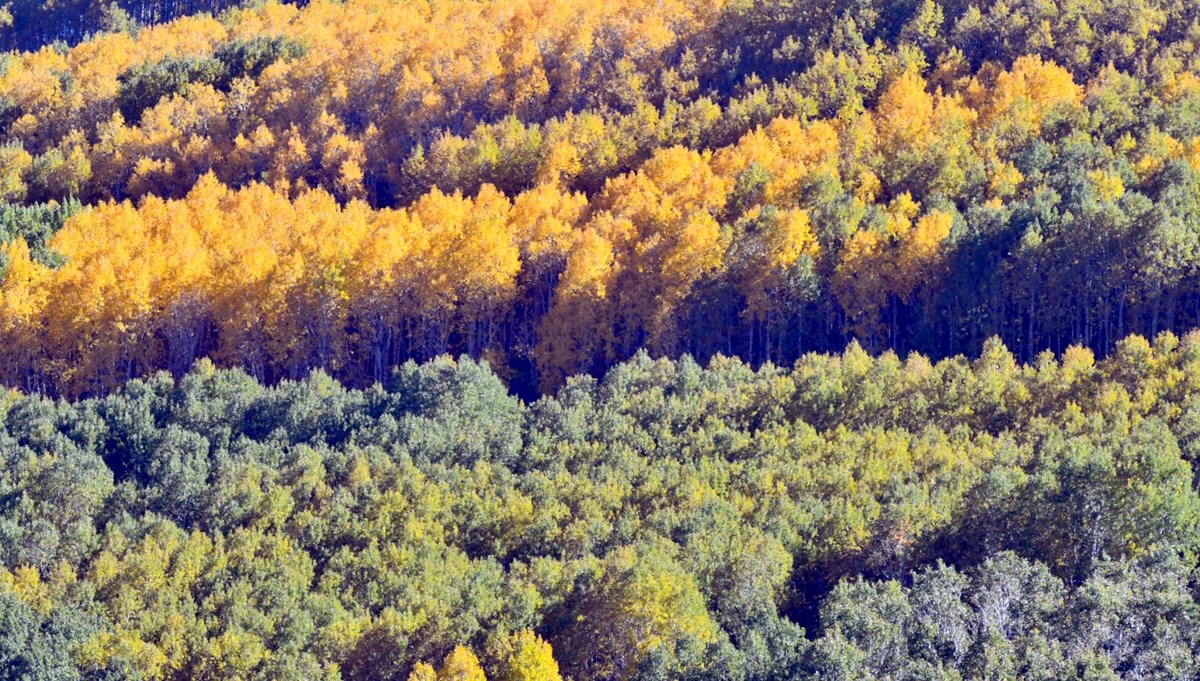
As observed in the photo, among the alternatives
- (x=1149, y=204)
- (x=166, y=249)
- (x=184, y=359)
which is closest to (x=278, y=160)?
(x=166, y=249)

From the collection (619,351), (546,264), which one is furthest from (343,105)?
(619,351)

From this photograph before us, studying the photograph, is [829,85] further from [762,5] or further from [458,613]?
[458,613]

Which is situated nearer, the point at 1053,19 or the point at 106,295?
the point at 106,295

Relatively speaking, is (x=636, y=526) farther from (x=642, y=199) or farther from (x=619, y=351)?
(x=642, y=199)

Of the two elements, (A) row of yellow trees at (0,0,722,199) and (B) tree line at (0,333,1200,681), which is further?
(A) row of yellow trees at (0,0,722,199)

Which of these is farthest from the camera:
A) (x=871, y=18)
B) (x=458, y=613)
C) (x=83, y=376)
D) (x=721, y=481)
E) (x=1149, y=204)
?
(x=871, y=18)

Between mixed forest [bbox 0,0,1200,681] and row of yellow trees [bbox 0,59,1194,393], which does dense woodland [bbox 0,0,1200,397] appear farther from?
mixed forest [bbox 0,0,1200,681]

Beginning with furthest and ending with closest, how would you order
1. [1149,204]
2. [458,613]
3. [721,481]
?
[1149,204] → [721,481] → [458,613]

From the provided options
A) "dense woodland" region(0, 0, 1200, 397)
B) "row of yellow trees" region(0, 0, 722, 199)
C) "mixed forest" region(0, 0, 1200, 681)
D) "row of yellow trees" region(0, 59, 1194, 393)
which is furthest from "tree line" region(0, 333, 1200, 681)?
"row of yellow trees" region(0, 0, 722, 199)
